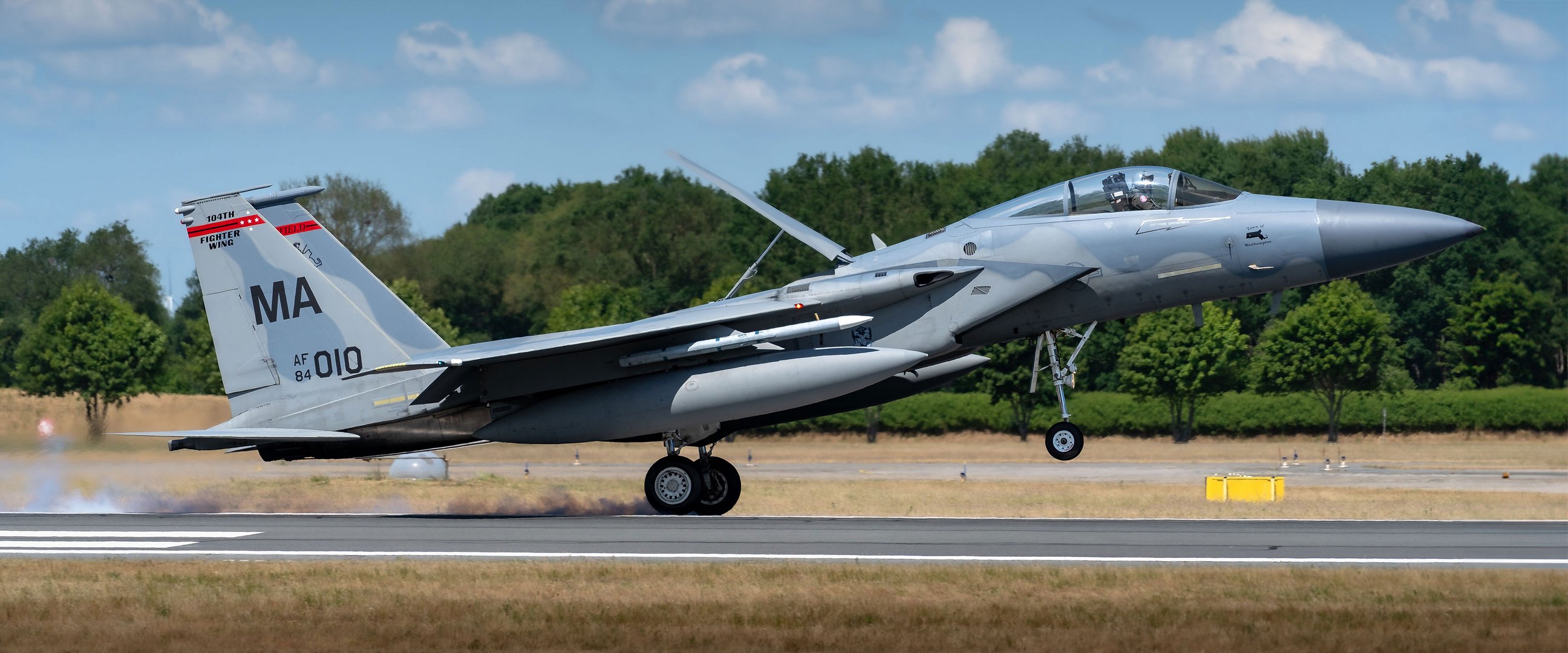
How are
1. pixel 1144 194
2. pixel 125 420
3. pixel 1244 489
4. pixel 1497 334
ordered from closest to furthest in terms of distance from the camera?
1. pixel 1144 194
2. pixel 1244 489
3. pixel 125 420
4. pixel 1497 334

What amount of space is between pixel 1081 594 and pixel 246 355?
39.4 feet

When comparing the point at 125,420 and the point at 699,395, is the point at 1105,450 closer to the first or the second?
the point at 125,420

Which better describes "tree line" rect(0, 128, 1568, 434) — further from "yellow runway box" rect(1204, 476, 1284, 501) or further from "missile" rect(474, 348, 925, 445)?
"missile" rect(474, 348, 925, 445)

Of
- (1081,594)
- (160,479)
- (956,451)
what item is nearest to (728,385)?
(1081,594)

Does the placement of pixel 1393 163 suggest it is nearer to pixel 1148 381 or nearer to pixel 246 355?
pixel 1148 381

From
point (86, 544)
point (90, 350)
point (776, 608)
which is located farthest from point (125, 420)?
point (90, 350)

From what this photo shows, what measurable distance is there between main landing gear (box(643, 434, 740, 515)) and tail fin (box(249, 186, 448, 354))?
3.24 meters

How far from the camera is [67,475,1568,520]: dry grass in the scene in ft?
72.8

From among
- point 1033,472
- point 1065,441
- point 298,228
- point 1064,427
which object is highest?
point 298,228

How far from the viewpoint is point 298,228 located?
62.7ft

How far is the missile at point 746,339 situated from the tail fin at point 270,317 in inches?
138

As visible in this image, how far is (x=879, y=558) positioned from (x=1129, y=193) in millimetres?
5504

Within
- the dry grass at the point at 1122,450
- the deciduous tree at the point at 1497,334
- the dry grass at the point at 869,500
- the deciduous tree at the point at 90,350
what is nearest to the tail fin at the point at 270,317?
the dry grass at the point at 869,500

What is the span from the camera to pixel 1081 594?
11.5m
